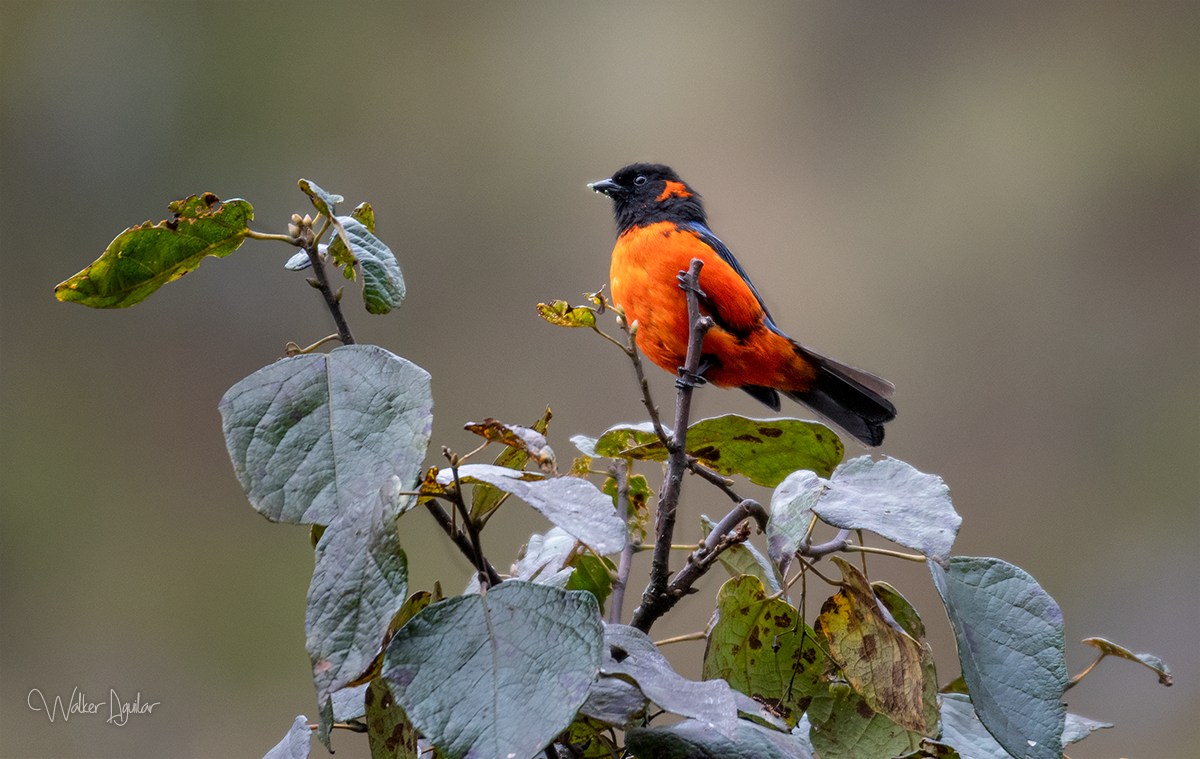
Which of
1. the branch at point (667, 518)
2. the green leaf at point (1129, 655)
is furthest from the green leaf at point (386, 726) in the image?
the green leaf at point (1129, 655)

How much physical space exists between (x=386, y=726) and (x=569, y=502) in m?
0.21

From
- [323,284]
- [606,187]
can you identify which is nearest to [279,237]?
[323,284]

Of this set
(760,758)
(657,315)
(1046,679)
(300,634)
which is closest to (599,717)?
(760,758)

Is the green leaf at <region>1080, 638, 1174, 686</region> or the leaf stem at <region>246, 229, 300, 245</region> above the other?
the leaf stem at <region>246, 229, 300, 245</region>

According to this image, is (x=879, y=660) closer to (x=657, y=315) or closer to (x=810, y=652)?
(x=810, y=652)

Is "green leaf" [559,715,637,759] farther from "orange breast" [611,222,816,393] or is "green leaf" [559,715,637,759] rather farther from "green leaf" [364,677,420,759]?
"orange breast" [611,222,816,393]

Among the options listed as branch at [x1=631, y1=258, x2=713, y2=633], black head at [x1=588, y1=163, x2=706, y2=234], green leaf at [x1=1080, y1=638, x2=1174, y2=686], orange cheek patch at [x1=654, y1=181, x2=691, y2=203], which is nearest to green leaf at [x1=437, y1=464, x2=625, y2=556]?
branch at [x1=631, y1=258, x2=713, y2=633]

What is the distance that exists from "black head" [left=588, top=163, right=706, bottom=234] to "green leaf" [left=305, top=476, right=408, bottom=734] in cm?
163

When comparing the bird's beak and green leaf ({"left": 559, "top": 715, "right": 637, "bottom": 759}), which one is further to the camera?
the bird's beak

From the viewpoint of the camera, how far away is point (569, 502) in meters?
0.63

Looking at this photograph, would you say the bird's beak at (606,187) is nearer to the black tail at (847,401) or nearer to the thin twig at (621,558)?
the black tail at (847,401)

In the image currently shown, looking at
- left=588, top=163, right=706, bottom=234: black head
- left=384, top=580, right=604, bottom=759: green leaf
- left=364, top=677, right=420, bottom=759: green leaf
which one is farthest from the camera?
left=588, top=163, right=706, bottom=234: black head

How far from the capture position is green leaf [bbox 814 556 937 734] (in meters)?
0.72

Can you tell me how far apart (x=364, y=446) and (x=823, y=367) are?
5.10 ft
